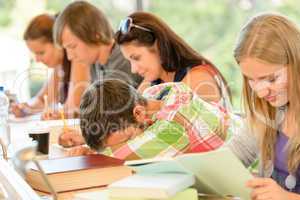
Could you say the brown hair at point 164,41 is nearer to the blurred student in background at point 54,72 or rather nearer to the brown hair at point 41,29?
the blurred student in background at point 54,72

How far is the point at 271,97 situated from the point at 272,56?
11cm

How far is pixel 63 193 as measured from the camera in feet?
4.66

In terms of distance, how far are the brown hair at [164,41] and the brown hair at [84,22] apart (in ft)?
1.70

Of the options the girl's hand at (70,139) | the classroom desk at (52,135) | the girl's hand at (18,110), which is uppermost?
the girl's hand at (70,139)

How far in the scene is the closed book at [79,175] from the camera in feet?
4.75

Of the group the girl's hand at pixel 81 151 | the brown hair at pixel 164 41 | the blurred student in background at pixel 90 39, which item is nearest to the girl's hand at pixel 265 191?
the girl's hand at pixel 81 151

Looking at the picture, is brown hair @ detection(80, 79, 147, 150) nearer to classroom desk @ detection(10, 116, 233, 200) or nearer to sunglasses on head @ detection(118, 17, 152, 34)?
classroom desk @ detection(10, 116, 233, 200)

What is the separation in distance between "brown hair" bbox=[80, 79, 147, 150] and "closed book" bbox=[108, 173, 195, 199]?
427 millimetres

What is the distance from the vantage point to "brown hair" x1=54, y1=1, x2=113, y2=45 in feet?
9.10

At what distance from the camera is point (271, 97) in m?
1.52

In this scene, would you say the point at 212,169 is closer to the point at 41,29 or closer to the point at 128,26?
the point at 128,26

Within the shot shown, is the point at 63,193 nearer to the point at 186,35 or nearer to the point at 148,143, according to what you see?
the point at 148,143

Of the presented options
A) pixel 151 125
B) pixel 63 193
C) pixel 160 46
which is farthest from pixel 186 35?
pixel 63 193

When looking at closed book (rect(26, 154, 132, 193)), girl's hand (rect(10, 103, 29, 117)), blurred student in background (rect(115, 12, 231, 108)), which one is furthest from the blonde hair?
girl's hand (rect(10, 103, 29, 117))
